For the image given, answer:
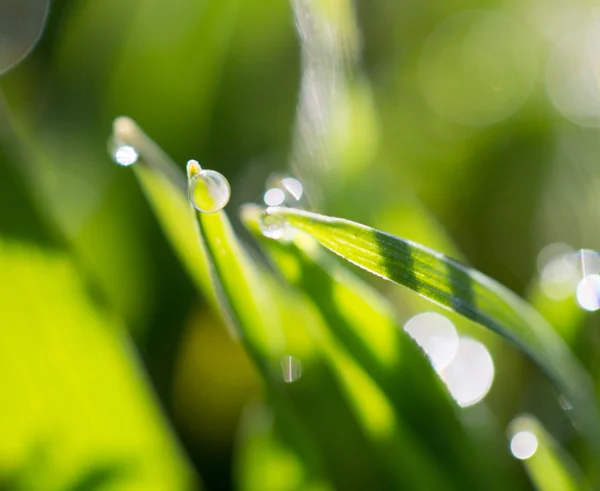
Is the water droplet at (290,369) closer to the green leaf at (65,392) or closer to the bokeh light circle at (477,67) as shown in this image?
the green leaf at (65,392)

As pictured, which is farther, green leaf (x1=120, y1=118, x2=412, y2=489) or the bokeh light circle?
the bokeh light circle

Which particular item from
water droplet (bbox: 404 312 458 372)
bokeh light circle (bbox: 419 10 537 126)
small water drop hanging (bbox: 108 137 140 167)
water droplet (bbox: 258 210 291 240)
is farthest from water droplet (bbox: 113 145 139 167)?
bokeh light circle (bbox: 419 10 537 126)

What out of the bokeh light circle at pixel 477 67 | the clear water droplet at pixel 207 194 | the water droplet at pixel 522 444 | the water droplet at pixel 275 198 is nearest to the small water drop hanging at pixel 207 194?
the clear water droplet at pixel 207 194

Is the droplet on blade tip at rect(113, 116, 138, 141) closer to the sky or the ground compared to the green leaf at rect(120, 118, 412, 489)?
closer to the sky

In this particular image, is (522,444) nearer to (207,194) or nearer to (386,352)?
(386,352)

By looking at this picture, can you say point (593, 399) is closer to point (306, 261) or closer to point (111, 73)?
point (306, 261)

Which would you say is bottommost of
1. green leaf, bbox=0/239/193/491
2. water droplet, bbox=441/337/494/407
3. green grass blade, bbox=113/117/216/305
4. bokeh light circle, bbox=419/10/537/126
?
green leaf, bbox=0/239/193/491

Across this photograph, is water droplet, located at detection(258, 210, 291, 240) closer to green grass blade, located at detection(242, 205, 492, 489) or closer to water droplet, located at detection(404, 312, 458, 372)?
green grass blade, located at detection(242, 205, 492, 489)

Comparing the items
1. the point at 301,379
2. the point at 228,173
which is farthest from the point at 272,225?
the point at 228,173
